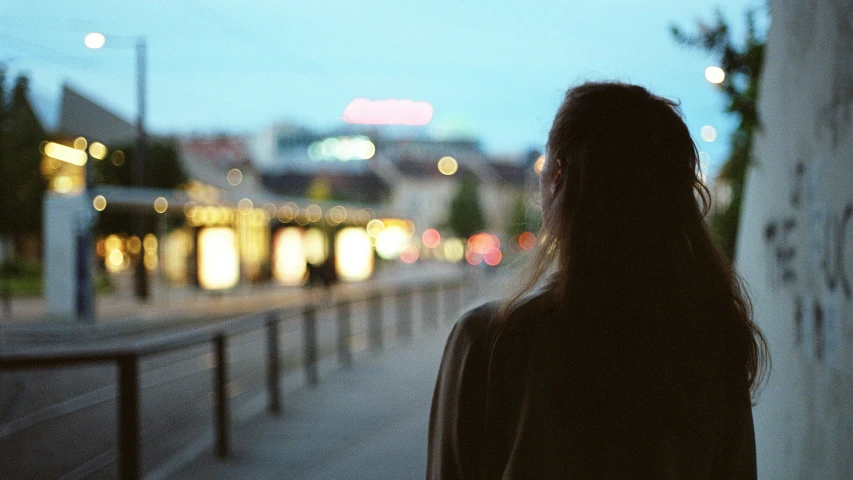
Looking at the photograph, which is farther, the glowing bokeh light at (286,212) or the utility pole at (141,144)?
the glowing bokeh light at (286,212)

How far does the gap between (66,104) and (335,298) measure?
46.0ft

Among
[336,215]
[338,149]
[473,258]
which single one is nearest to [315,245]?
[336,215]

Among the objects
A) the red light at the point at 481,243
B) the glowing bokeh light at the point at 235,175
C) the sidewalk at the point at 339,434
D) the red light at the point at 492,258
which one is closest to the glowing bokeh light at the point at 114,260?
the glowing bokeh light at the point at 235,175

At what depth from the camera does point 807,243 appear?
3.99 metres

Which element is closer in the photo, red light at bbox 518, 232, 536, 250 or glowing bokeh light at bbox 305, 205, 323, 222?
red light at bbox 518, 232, 536, 250

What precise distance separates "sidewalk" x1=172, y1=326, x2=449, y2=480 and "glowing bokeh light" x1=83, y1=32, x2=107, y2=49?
752 cm

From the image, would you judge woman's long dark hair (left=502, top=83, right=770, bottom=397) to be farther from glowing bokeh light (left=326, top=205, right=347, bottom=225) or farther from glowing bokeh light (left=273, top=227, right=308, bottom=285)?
glowing bokeh light (left=326, top=205, right=347, bottom=225)

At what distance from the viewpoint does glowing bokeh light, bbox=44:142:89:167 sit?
2128 cm

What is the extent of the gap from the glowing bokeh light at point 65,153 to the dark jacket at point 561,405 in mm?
20966

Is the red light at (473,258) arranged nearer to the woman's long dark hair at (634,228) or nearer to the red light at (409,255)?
the red light at (409,255)

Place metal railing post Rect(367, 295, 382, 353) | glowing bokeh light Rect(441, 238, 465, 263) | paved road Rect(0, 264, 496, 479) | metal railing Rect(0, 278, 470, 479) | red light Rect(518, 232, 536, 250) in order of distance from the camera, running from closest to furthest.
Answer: red light Rect(518, 232, 536, 250) < paved road Rect(0, 264, 496, 479) < metal railing Rect(0, 278, 470, 479) < metal railing post Rect(367, 295, 382, 353) < glowing bokeh light Rect(441, 238, 465, 263)

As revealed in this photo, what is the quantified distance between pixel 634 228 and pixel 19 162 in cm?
1921

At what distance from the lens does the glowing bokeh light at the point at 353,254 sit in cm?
3703

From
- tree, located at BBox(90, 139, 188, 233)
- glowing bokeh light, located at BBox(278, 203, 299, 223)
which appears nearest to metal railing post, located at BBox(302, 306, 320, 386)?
glowing bokeh light, located at BBox(278, 203, 299, 223)
